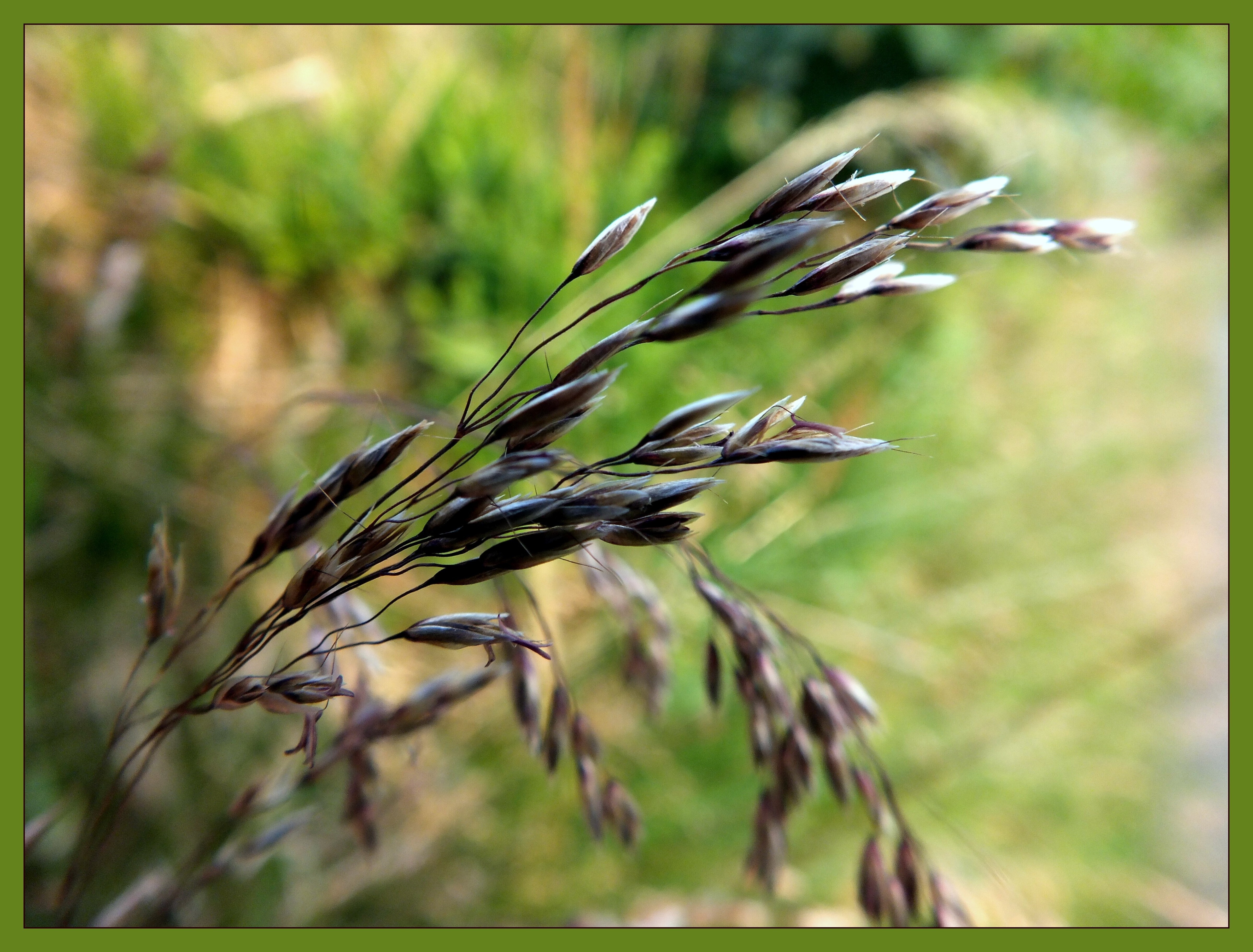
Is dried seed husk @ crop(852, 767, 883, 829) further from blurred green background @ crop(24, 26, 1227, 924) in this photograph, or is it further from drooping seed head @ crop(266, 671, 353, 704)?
drooping seed head @ crop(266, 671, 353, 704)

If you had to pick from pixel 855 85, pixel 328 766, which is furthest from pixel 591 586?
pixel 855 85

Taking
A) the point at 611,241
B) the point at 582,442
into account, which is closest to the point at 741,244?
the point at 611,241

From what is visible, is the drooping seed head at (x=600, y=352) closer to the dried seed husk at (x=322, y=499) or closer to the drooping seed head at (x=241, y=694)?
the dried seed husk at (x=322, y=499)

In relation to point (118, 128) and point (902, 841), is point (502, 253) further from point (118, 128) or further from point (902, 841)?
point (902, 841)

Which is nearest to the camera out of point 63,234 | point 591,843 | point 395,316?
point 591,843

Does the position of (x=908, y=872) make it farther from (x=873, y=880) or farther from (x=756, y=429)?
(x=756, y=429)

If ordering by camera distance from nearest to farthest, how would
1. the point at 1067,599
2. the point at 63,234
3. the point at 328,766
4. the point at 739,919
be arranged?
the point at 328,766
the point at 739,919
the point at 63,234
the point at 1067,599
